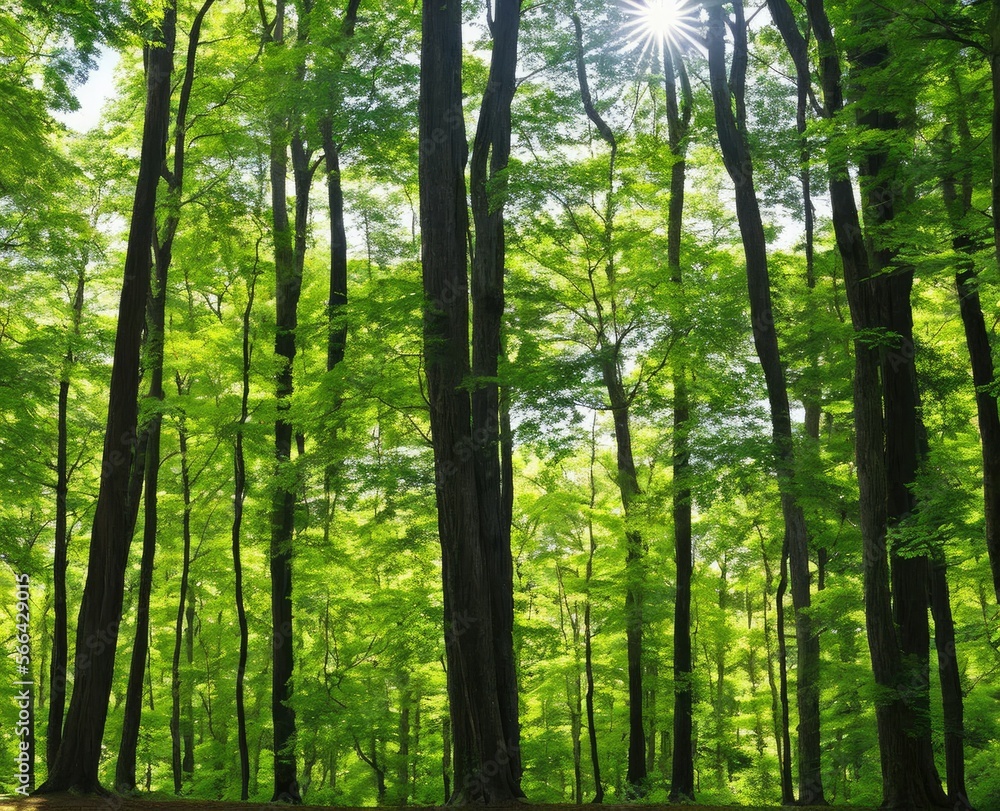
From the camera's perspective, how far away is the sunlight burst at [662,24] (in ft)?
46.9

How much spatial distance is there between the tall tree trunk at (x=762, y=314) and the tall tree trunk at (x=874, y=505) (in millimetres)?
2559

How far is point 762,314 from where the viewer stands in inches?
479

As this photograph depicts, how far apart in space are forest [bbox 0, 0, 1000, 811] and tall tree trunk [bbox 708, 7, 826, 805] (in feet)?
0.28

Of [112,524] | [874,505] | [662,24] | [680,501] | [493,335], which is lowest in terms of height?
[874,505]

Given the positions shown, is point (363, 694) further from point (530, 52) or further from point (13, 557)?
point (530, 52)

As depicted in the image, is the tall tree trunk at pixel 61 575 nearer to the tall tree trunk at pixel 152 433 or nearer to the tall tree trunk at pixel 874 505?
the tall tree trunk at pixel 152 433

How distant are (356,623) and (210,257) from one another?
25.1ft

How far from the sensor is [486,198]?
10.9 meters

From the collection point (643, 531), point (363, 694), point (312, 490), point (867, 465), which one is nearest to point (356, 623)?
point (363, 694)

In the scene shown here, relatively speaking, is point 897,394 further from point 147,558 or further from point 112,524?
point 147,558

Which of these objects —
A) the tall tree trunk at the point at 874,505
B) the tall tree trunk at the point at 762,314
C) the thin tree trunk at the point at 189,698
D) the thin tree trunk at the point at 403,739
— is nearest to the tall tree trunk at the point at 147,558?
the thin tree trunk at the point at 403,739

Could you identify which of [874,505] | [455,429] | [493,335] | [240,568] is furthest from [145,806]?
[874,505]

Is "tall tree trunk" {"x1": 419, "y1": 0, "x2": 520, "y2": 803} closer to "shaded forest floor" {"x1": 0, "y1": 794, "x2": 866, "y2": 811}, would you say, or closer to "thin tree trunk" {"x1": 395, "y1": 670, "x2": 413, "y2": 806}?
"shaded forest floor" {"x1": 0, "y1": 794, "x2": 866, "y2": 811}

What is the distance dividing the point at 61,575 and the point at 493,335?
10.3 metres
